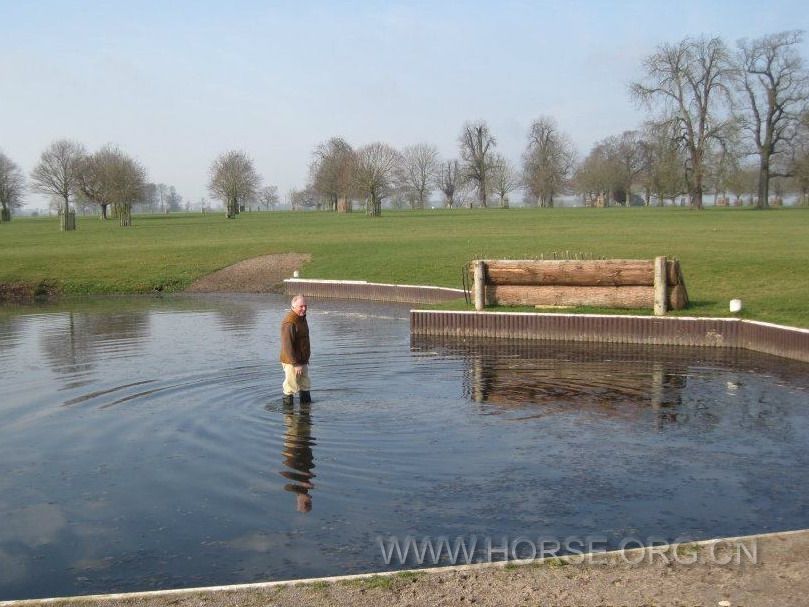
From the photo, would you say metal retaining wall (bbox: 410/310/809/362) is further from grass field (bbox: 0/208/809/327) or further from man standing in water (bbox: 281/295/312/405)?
man standing in water (bbox: 281/295/312/405)

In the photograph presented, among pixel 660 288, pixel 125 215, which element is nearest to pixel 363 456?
pixel 660 288

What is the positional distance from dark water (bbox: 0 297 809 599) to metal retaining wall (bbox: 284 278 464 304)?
8381 millimetres

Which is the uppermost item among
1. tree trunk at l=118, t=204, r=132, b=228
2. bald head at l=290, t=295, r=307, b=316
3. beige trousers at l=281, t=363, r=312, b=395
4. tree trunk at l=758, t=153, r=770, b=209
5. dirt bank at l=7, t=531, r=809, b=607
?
tree trunk at l=758, t=153, r=770, b=209

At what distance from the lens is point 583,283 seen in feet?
66.4

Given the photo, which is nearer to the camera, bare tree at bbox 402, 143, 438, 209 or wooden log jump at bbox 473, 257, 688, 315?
wooden log jump at bbox 473, 257, 688, 315

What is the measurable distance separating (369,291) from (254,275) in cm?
748

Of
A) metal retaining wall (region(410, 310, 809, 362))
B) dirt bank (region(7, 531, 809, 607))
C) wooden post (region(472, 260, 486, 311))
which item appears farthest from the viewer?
wooden post (region(472, 260, 486, 311))

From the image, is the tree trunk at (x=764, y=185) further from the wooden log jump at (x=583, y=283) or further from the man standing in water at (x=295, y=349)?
the man standing in water at (x=295, y=349)

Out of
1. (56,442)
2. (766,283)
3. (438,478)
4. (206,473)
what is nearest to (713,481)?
(438,478)

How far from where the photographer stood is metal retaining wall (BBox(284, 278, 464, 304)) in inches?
1044

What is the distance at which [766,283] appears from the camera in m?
23.3

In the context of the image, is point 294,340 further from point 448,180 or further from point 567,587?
point 448,180

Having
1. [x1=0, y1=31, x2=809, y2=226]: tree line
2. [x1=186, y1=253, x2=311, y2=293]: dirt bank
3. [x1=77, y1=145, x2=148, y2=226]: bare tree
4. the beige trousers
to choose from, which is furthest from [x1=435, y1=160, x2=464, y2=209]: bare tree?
the beige trousers

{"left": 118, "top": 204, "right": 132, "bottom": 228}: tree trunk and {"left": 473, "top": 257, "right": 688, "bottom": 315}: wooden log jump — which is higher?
{"left": 118, "top": 204, "right": 132, "bottom": 228}: tree trunk
